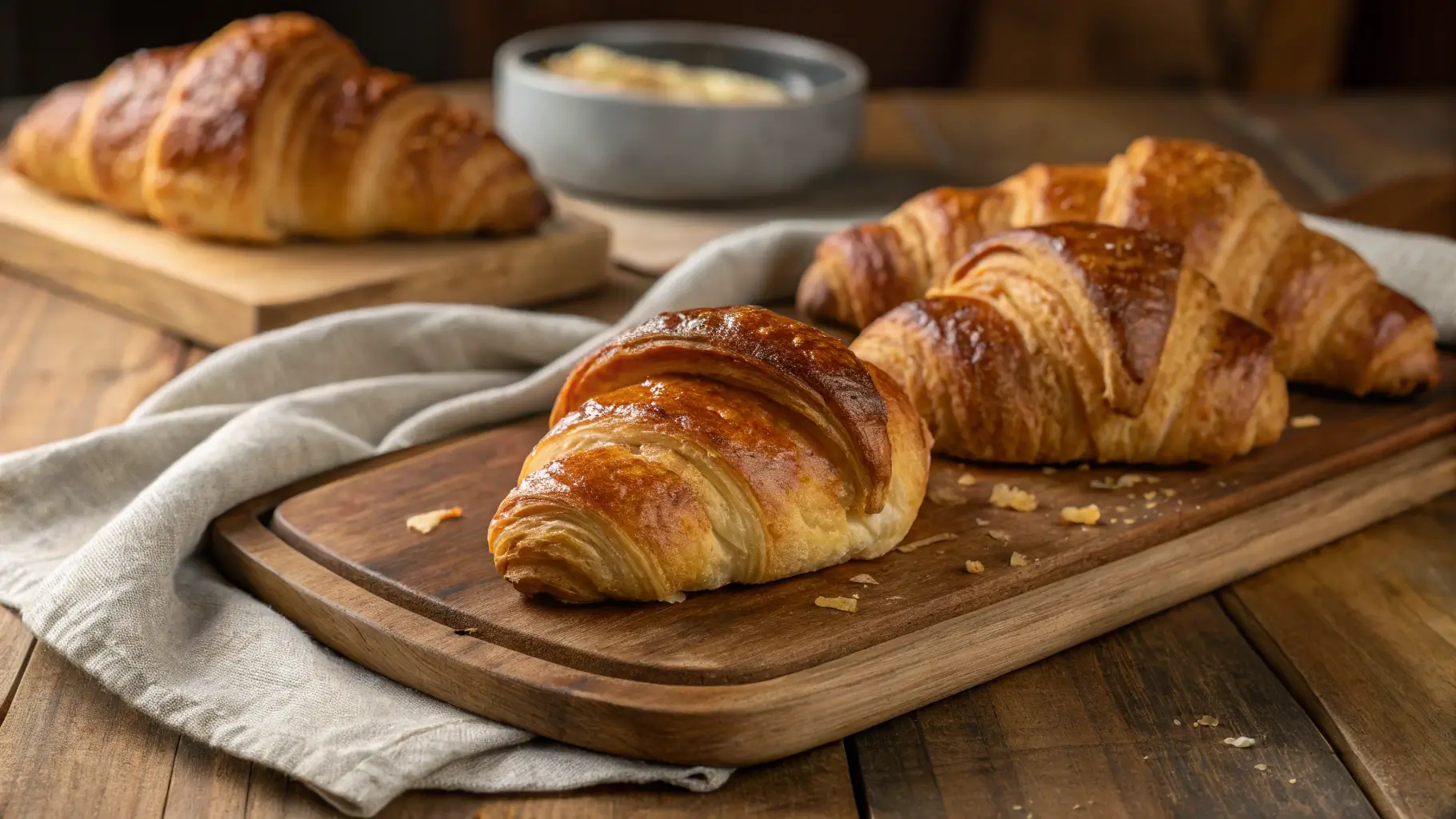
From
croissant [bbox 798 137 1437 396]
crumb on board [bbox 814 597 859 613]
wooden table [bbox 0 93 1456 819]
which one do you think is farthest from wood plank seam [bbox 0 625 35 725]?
croissant [bbox 798 137 1437 396]

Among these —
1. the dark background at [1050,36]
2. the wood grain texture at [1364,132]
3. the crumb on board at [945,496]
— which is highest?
the crumb on board at [945,496]

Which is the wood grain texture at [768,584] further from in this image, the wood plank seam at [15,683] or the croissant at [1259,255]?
the wood plank seam at [15,683]

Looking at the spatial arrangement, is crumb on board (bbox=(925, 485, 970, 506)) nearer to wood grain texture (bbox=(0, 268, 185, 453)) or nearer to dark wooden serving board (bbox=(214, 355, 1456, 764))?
dark wooden serving board (bbox=(214, 355, 1456, 764))

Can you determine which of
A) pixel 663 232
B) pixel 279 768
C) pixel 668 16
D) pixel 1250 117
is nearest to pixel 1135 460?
pixel 279 768

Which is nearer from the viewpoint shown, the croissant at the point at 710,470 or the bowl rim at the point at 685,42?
the croissant at the point at 710,470

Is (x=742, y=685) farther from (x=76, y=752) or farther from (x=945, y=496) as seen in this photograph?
(x=76, y=752)

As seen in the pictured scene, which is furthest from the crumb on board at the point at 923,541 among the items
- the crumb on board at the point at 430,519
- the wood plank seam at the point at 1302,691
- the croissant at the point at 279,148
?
the croissant at the point at 279,148

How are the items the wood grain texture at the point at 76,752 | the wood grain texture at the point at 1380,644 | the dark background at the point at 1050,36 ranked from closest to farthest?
the wood grain texture at the point at 76,752, the wood grain texture at the point at 1380,644, the dark background at the point at 1050,36

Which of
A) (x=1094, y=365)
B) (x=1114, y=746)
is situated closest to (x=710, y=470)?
(x=1114, y=746)
